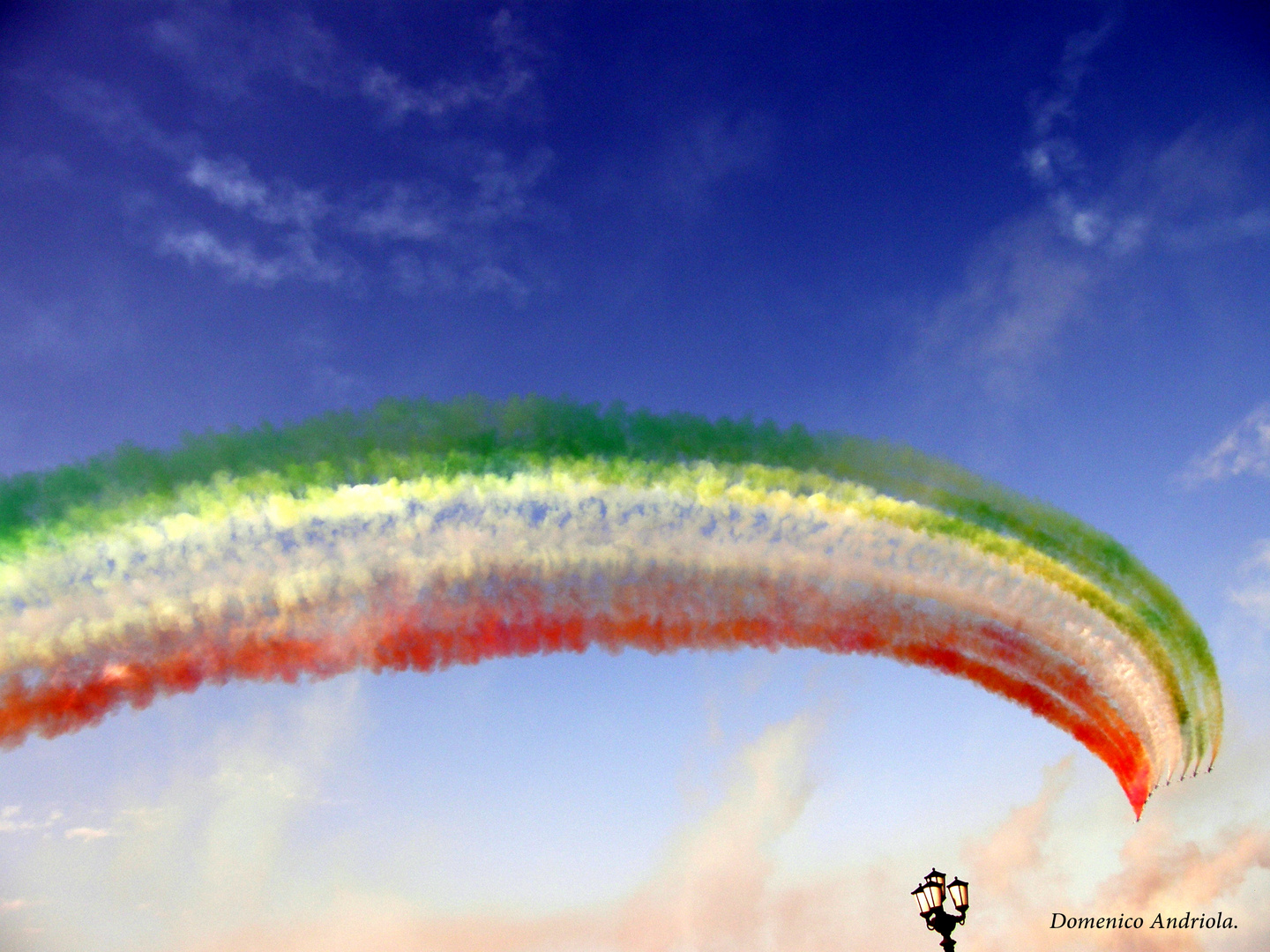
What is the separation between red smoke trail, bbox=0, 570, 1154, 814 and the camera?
12023mm

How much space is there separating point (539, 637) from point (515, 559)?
212 centimetres

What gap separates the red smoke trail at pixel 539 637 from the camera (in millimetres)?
12023

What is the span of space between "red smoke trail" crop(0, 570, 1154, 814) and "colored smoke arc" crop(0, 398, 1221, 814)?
5cm

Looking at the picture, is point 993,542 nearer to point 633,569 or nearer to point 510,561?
point 633,569

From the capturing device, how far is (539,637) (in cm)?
1430

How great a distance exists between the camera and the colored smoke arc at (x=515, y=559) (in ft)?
37.2

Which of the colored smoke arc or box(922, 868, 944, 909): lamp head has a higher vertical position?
the colored smoke arc

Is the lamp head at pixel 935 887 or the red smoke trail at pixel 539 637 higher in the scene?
the red smoke trail at pixel 539 637

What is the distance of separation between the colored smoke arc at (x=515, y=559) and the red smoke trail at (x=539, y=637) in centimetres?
5

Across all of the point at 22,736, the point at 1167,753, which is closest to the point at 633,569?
the point at 22,736

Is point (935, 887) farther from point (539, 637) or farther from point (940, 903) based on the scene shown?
point (539, 637)

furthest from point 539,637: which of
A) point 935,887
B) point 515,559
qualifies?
point 935,887

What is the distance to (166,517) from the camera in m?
11.4

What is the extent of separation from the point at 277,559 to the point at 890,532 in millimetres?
13483
